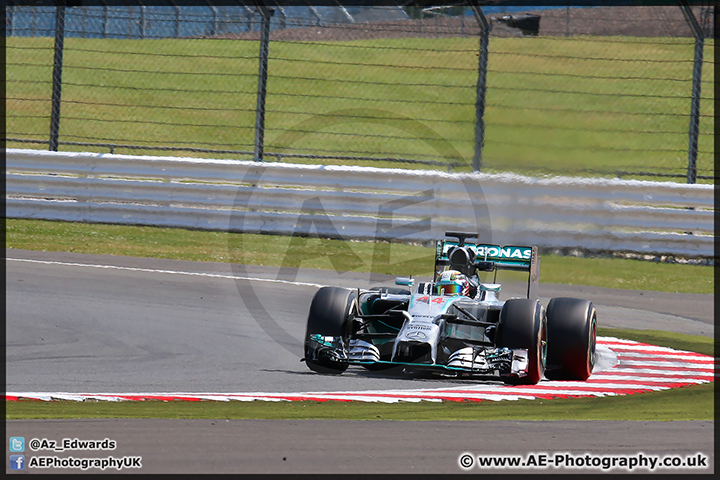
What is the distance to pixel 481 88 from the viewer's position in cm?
1464

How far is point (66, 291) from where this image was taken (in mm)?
10930

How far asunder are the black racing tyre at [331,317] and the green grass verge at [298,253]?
5154 millimetres

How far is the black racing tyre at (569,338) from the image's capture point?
7.77 meters

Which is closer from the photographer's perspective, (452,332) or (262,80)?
(452,332)

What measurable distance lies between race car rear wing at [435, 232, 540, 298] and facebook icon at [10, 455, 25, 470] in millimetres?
4260

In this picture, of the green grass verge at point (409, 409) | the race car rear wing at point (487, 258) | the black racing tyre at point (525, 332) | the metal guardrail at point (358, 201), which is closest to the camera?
the green grass verge at point (409, 409)

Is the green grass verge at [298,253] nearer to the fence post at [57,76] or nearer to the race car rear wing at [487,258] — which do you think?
the fence post at [57,76]

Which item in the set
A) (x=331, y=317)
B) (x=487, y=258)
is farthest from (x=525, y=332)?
(x=487, y=258)

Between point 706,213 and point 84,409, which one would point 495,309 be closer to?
point 84,409

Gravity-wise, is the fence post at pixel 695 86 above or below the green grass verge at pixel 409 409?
above

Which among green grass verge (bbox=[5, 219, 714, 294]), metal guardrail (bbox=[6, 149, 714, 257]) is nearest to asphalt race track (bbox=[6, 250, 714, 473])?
green grass verge (bbox=[5, 219, 714, 294])

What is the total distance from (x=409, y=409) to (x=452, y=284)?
1.38 meters

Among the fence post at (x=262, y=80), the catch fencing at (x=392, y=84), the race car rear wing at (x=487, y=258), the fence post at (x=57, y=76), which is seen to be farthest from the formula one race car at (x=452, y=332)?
the fence post at (x=57, y=76)

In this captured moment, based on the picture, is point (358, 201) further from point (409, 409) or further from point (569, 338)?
point (409, 409)
